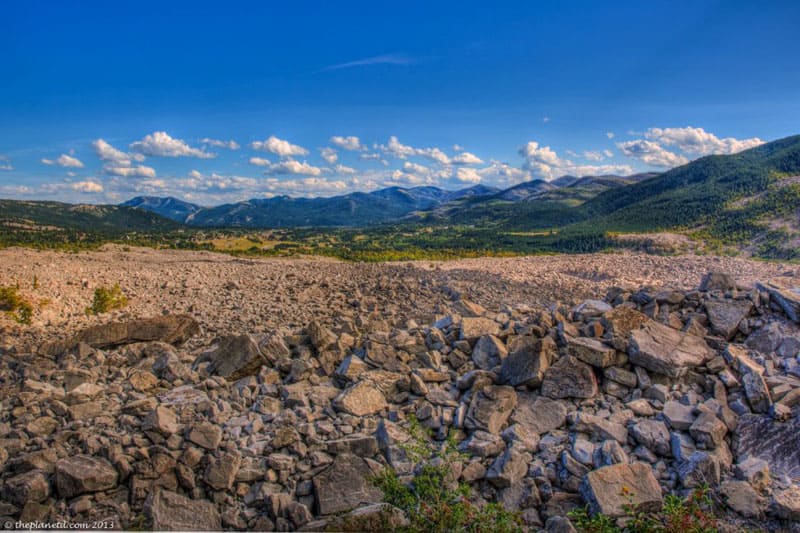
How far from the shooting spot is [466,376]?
757cm

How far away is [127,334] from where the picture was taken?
9.87 m

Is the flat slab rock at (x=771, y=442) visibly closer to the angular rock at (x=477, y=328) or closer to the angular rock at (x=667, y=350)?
the angular rock at (x=667, y=350)

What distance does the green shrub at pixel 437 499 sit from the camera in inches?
184

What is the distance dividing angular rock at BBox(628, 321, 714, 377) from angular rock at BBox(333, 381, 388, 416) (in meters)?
4.43

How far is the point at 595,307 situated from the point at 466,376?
3.89 metres

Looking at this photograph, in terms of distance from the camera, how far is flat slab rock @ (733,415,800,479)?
5.56 metres

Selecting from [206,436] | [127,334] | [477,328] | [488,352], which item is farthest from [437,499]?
[127,334]

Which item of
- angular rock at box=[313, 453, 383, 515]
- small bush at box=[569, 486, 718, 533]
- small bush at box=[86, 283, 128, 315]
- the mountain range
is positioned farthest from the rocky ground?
the mountain range

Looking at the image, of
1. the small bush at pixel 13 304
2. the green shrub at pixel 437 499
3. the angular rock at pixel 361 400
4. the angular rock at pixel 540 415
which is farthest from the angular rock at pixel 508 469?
the small bush at pixel 13 304

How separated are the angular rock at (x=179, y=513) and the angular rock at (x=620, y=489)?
4353 millimetres

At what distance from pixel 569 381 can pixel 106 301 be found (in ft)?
49.8

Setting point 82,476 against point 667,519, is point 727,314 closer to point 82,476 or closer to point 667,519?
point 667,519

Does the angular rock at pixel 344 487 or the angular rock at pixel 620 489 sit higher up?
the angular rock at pixel 620 489

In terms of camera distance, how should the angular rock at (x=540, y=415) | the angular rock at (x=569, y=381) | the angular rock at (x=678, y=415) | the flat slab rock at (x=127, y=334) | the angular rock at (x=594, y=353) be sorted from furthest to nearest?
the flat slab rock at (x=127, y=334) < the angular rock at (x=594, y=353) < the angular rock at (x=569, y=381) < the angular rock at (x=540, y=415) < the angular rock at (x=678, y=415)
